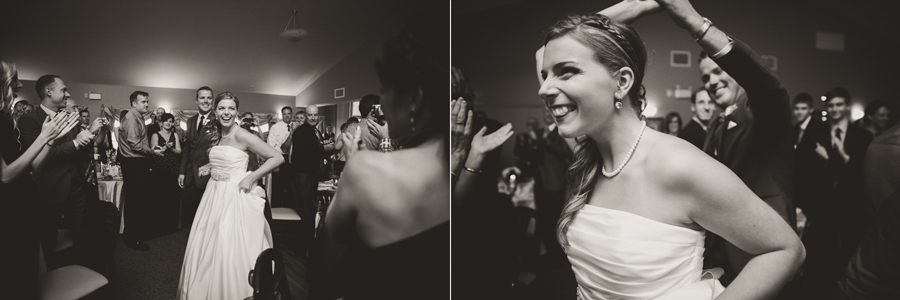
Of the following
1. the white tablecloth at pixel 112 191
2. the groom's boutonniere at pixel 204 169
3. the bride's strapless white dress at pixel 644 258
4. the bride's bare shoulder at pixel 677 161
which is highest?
the bride's bare shoulder at pixel 677 161

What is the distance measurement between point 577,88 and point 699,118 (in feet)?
2.52

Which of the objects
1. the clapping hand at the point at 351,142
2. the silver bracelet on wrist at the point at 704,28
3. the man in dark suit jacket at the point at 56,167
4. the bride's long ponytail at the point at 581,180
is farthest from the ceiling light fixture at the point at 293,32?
the silver bracelet on wrist at the point at 704,28

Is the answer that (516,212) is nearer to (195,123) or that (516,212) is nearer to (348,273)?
(348,273)

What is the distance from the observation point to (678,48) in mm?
1625

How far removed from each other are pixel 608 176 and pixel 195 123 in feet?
4.39

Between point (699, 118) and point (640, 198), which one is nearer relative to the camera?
point (640, 198)

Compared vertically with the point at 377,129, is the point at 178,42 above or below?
above

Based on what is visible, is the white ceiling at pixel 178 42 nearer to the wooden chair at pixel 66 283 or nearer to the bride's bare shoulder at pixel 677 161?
the wooden chair at pixel 66 283

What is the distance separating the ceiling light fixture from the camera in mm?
1571

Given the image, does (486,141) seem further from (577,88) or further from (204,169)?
(204,169)

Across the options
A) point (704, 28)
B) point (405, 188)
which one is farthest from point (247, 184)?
point (704, 28)

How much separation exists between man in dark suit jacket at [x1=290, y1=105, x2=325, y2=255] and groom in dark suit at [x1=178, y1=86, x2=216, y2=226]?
0.28 meters

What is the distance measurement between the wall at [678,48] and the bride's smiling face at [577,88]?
600mm

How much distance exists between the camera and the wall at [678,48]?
1.40 meters
